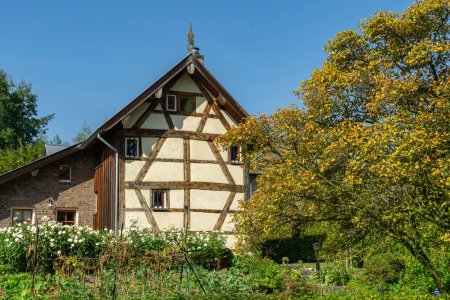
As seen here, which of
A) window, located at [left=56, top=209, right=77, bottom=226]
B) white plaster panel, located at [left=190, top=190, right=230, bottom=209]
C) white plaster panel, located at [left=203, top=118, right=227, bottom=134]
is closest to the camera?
white plaster panel, located at [left=190, top=190, right=230, bottom=209]

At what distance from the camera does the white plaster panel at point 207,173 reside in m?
22.3

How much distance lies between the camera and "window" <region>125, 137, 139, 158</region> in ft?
71.4

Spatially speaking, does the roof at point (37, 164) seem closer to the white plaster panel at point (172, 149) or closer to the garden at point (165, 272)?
the white plaster panel at point (172, 149)

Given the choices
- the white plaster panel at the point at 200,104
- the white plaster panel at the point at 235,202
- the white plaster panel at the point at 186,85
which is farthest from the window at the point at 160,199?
the white plaster panel at the point at 186,85

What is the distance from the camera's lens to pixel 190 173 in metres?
22.2

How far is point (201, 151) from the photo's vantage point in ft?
74.0

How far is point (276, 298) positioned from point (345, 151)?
3254 mm

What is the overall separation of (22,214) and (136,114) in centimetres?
610

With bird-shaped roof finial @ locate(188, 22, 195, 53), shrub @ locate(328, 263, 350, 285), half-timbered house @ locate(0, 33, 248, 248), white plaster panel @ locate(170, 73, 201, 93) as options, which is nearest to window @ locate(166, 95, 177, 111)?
half-timbered house @ locate(0, 33, 248, 248)

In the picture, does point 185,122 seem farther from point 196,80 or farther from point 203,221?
point 203,221

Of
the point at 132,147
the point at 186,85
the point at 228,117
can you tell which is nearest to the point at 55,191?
the point at 132,147

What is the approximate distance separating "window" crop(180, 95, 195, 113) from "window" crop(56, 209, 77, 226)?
248 inches

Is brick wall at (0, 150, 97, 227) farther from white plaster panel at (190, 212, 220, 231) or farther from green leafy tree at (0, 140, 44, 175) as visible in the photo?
green leafy tree at (0, 140, 44, 175)

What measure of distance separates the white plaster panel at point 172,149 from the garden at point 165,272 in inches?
123
